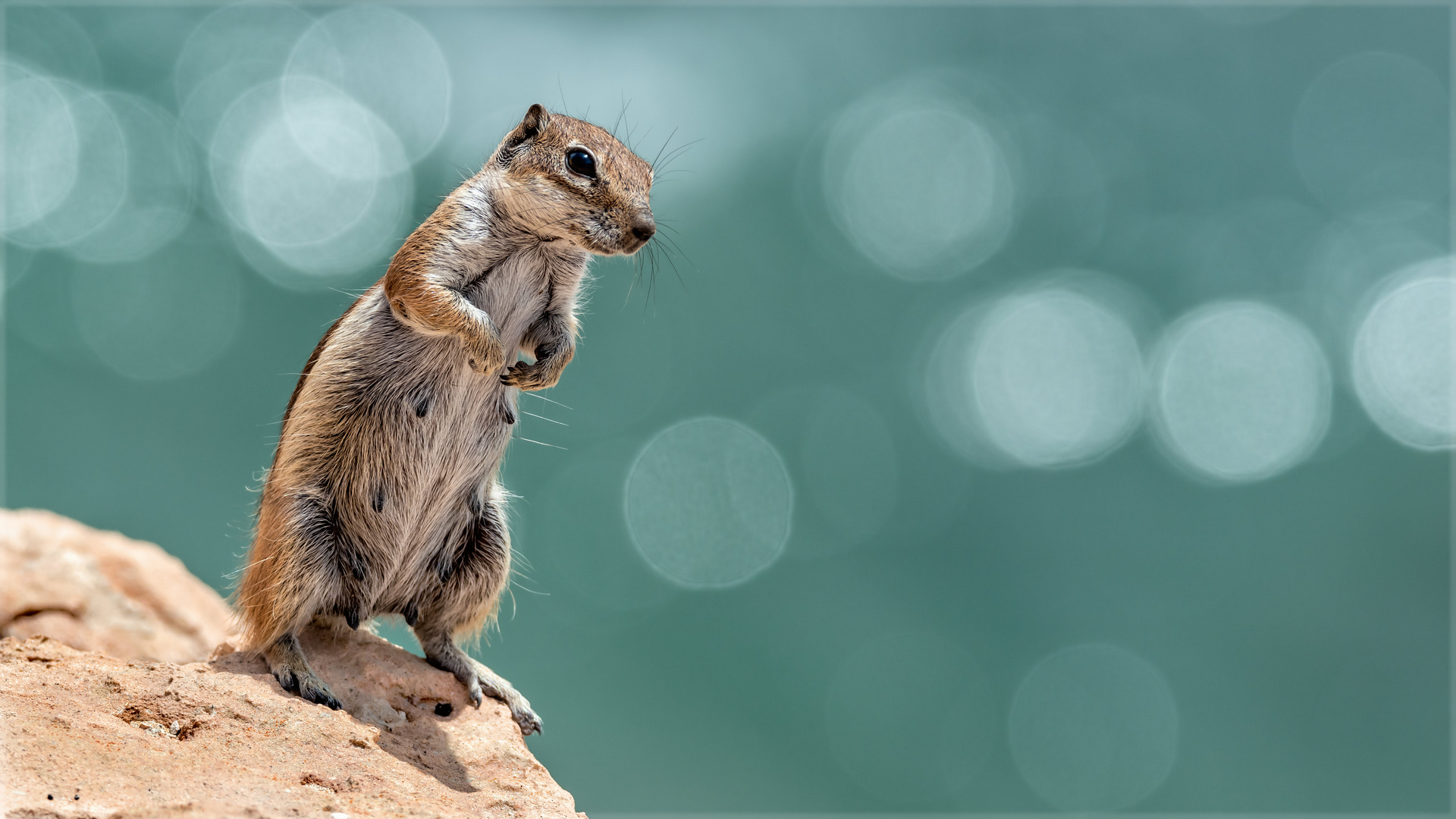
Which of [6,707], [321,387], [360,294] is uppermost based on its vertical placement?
[360,294]

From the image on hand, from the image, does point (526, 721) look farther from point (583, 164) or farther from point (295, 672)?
point (583, 164)

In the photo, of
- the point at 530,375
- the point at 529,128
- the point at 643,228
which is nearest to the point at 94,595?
the point at 530,375

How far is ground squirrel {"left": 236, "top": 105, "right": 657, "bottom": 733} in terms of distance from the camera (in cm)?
431

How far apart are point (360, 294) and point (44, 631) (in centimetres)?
294

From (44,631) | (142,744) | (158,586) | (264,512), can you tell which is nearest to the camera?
(142,744)

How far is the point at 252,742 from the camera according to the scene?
3.64 metres

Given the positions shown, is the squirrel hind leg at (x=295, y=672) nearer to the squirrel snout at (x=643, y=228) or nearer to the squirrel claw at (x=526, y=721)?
the squirrel claw at (x=526, y=721)

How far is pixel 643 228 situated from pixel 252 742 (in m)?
2.40

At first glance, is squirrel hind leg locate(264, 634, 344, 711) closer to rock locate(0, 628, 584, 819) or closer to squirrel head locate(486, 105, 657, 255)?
rock locate(0, 628, 584, 819)

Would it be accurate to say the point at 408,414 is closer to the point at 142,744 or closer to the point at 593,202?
the point at 593,202

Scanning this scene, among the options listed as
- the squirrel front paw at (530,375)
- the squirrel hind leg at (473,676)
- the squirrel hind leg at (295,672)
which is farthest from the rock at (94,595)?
the squirrel front paw at (530,375)

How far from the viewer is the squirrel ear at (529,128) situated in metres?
4.55

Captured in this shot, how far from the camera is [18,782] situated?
3000 millimetres

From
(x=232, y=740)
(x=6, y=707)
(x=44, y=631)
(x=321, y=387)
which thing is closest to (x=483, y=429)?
(x=321, y=387)
